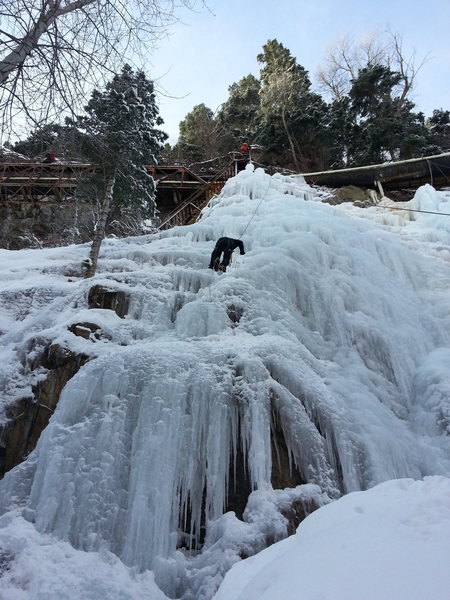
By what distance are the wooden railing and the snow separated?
10400 mm

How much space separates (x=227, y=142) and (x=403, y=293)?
17.4 m

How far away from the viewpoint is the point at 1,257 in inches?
305

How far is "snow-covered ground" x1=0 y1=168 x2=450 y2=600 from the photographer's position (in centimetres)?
289

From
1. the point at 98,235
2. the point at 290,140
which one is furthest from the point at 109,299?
the point at 290,140

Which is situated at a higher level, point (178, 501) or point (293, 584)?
point (293, 584)

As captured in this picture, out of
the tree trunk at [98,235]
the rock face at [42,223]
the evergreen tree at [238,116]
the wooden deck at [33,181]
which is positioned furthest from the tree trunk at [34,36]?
the evergreen tree at [238,116]

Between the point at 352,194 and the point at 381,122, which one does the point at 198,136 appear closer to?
the point at 381,122

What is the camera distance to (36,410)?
13.5 ft

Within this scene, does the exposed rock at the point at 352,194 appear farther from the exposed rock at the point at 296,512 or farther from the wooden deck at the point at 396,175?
the exposed rock at the point at 296,512

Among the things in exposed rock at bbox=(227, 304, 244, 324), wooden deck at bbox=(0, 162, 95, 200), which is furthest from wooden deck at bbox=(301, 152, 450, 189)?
exposed rock at bbox=(227, 304, 244, 324)

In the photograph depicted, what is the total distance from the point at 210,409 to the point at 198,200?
11359 mm

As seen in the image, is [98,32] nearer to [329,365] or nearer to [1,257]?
[329,365]

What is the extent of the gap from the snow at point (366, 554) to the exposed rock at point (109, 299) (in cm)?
379

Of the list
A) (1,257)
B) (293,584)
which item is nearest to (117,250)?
(1,257)
